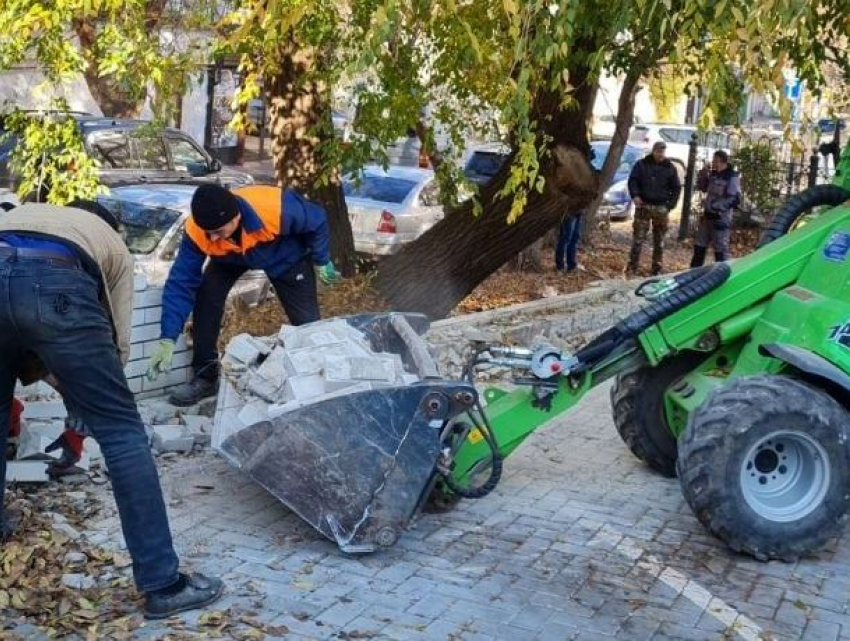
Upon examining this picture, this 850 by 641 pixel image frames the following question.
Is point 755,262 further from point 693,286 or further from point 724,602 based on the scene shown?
point 724,602

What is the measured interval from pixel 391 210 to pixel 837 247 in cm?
929

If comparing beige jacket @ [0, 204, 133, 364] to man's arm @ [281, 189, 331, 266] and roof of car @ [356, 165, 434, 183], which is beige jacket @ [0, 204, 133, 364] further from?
roof of car @ [356, 165, 434, 183]

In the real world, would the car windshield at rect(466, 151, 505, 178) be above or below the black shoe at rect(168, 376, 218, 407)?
above

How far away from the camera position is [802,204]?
636 centimetres

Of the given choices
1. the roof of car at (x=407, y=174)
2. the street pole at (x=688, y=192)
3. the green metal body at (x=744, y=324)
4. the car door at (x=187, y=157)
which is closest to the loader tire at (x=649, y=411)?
the green metal body at (x=744, y=324)

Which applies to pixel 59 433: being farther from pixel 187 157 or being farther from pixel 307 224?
pixel 187 157

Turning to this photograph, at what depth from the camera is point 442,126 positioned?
33.8 feet

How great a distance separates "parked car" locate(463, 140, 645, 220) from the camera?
715 inches

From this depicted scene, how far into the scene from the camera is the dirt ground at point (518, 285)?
8.81m

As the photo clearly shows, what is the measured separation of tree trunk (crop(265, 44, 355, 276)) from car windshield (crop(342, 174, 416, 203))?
16.4 ft

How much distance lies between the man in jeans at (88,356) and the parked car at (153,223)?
4883 millimetres

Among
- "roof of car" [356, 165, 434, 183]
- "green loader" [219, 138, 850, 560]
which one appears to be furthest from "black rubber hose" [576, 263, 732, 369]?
"roof of car" [356, 165, 434, 183]

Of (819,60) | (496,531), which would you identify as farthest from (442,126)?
(496,531)

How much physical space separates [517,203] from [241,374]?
278 cm
